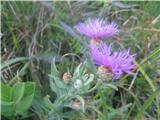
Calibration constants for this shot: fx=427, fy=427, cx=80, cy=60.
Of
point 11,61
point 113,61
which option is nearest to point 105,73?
point 113,61

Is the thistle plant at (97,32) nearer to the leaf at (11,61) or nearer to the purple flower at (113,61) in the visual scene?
the purple flower at (113,61)

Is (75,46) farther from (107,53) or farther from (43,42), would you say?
(107,53)

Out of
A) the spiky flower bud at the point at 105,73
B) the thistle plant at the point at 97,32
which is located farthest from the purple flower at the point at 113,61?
the thistle plant at the point at 97,32

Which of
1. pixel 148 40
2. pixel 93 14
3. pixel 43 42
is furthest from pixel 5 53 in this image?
pixel 148 40

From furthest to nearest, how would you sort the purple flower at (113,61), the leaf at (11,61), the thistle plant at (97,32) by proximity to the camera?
the leaf at (11,61) → the thistle plant at (97,32) → the purple flower at (113,61)

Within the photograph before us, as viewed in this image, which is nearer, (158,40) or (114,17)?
(158,40)

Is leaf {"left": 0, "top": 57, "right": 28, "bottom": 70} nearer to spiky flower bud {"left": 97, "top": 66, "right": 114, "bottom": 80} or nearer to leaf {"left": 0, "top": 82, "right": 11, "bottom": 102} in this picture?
leaf {"left": 0, "top": 82, "right": 11, "bottom": 102}
